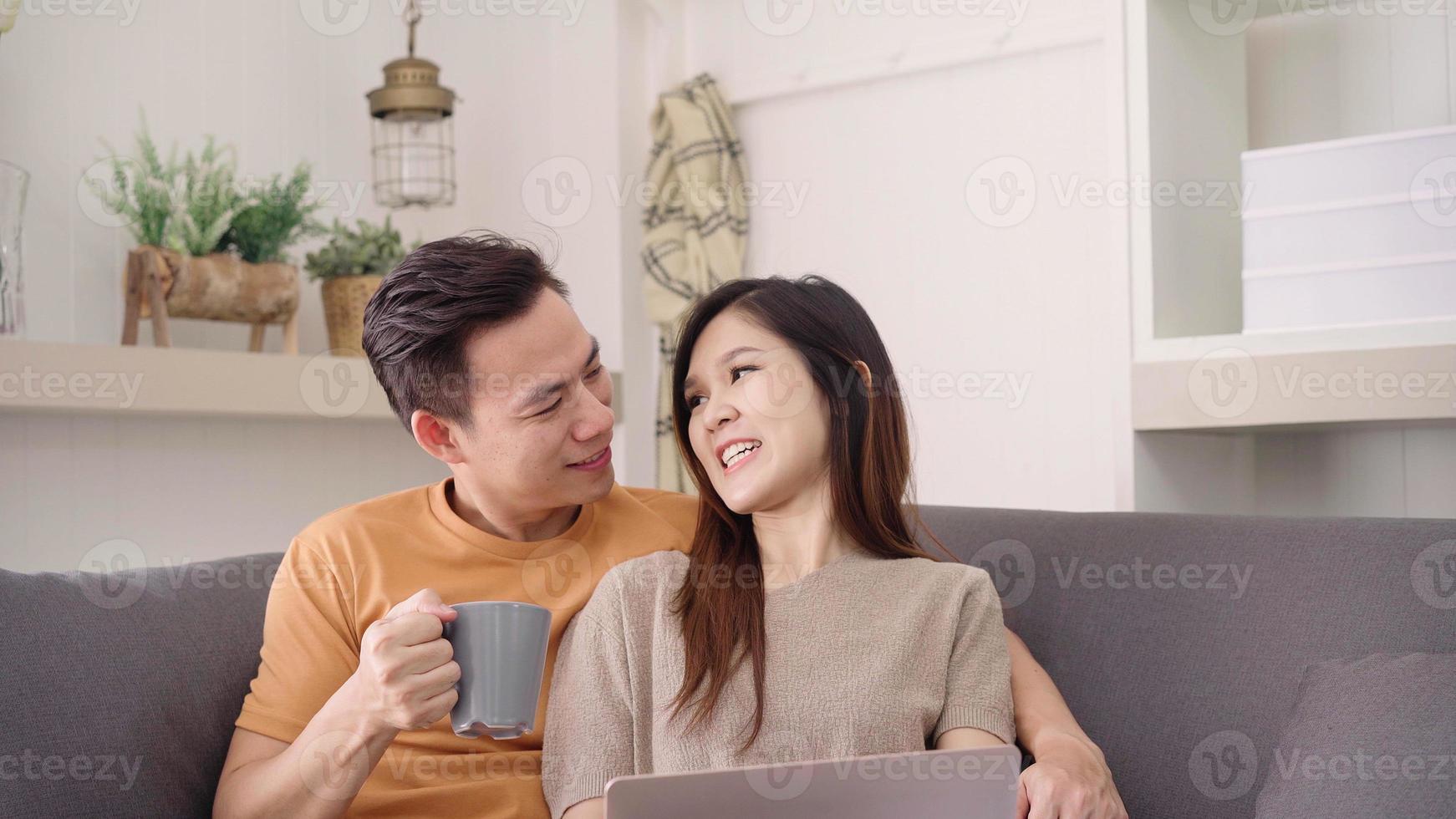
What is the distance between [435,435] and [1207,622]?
0.95m

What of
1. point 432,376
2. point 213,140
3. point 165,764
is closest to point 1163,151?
point 432,376

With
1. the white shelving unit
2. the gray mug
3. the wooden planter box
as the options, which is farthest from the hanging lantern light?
the gray mug

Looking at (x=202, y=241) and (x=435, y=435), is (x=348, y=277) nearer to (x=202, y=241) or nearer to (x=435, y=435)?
(x=202, y=241)

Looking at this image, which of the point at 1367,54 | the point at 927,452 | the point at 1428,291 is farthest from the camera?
the point at 927,452

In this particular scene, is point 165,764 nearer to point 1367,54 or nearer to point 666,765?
point 666,765

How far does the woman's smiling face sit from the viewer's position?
1394mm

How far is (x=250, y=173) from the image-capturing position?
8.60ft

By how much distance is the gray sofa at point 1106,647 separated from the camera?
128cm

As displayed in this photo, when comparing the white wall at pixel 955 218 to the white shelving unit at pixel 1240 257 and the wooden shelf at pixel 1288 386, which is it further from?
the wooden shelf at pixel 1288 386

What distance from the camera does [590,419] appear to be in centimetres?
146

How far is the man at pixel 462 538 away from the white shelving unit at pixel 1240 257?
2.19ft

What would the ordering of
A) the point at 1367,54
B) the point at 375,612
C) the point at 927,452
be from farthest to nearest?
1. the point at 927,452
2. the point at 1367,54
3. the point at 375,612

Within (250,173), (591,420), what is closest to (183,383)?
(250,173)

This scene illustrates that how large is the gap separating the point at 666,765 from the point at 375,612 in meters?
0.38
